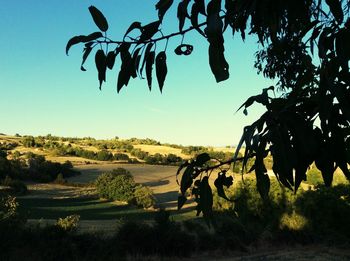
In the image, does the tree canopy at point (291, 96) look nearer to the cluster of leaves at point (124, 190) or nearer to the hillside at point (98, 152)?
the cluster of leaves at point (124, 190)

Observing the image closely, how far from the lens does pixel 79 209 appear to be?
3141 cm

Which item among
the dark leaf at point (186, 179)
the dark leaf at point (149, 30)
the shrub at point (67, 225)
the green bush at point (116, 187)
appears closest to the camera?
the dark leaf at point (149, 30)

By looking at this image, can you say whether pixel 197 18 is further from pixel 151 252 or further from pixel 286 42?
pixel 151 252

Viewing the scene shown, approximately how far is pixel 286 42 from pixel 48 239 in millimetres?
13522

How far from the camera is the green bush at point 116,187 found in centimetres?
3747

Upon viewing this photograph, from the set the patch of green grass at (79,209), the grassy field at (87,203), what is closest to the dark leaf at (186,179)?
the grassy field at (87,203)

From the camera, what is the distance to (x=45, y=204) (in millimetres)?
32500

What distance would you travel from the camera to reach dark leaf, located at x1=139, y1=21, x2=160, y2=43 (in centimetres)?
173

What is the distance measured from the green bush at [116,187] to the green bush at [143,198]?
0.73 m

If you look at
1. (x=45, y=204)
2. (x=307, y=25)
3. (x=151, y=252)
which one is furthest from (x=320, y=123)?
(x=45, y=204)

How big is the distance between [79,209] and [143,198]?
18.0 feet

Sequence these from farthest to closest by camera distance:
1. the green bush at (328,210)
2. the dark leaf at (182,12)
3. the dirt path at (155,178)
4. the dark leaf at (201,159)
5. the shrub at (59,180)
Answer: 1. the shrub at (59,180)
2. the dirt path at (155,178)
3. the green bush at (328,210)
4. the dark leaf at (201,159)
5. the dark leaf at (182,12)

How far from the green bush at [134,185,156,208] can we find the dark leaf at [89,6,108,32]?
33.5 metres

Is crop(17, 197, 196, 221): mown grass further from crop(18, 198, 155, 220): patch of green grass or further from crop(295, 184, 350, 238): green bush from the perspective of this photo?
crop(295, 184, 350, 238): green bush
